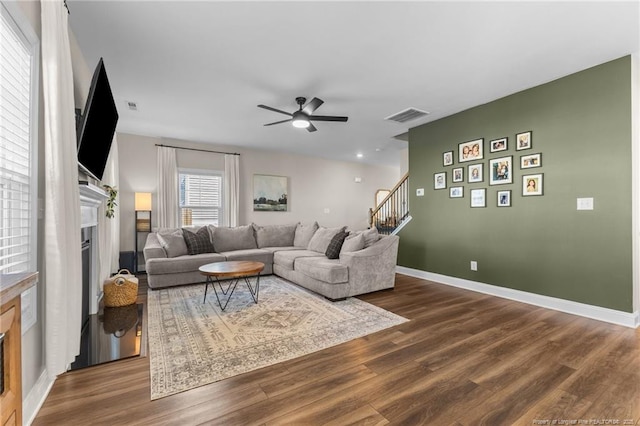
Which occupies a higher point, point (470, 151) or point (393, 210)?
point (470, 151)

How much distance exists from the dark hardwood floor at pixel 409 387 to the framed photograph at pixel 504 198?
5.59 ft

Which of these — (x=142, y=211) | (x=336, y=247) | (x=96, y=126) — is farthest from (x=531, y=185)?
(x=142, y=211)

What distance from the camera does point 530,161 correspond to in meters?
3.64

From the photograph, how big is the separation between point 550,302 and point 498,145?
206 cm

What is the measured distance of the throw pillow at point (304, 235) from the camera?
567 cm

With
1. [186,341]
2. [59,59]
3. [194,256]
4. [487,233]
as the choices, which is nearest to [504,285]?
[487,233]

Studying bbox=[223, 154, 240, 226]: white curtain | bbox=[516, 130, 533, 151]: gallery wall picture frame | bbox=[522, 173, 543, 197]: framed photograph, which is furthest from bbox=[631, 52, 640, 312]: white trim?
bbox=[223, 154, 240, 226]: white curtain

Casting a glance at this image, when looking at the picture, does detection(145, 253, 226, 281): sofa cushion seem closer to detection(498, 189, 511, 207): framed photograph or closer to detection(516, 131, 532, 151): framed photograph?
detection(498, 189, 511, 207): framed photograph

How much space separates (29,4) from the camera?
169cm

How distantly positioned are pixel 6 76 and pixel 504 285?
5004mm

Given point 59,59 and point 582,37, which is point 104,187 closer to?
point 59,59

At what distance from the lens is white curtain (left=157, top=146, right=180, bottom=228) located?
573 centimetres

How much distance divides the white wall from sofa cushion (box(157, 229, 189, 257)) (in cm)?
142

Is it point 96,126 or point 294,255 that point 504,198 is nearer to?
point 294,255
